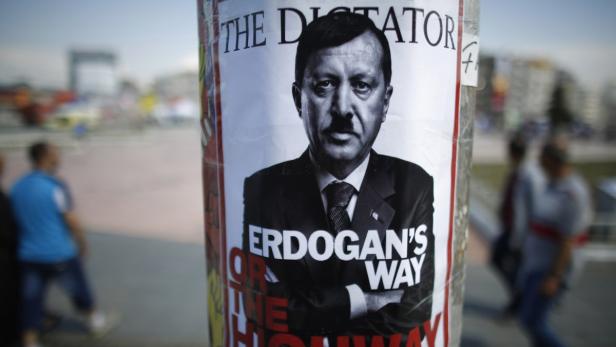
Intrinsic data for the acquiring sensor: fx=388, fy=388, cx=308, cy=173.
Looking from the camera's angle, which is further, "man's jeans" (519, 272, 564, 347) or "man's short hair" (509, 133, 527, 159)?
"man's short hair" (509, 133, 527, 159)

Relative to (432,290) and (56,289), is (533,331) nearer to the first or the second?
(432,290)

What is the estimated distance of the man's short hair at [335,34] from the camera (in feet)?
3.63

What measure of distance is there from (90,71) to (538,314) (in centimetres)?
7680

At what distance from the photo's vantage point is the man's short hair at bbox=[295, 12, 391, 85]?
1.11 m

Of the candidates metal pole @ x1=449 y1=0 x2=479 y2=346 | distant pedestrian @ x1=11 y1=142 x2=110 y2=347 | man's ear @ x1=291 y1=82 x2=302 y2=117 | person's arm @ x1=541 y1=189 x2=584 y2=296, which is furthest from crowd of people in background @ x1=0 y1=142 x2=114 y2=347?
person's arm @ x1=541 y1=189 x2=584 y2=296

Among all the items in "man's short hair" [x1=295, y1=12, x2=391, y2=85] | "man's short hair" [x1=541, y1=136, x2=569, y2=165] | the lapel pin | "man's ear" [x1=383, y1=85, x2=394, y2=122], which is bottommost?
the lapel pin

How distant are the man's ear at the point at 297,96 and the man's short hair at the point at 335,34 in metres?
0.05

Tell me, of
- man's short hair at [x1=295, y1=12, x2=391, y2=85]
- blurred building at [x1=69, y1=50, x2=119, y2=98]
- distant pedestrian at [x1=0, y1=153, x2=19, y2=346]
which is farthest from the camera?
blurred building at [x1=69, y1=50, x2=119, y2=98]

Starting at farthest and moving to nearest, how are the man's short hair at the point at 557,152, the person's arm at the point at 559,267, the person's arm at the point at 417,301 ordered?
1. the man's short hair at the point at 557,152
2. the person's arm at the point at 559,267
3. the person's arm at the point at 417,301

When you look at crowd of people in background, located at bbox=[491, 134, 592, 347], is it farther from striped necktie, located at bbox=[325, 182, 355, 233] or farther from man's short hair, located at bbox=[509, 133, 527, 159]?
striped necktie, located at bbox=[325, 182, 355, 233]

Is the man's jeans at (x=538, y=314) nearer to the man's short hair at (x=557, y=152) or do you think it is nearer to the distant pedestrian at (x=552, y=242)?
the distant pedestrian at (x=552, y=242)

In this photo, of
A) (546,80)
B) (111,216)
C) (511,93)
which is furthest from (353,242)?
(546,80)

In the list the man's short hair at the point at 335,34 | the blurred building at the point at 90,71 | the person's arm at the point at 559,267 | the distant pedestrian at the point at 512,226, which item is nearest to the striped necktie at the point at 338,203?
the man's short hair at the point at 335,34

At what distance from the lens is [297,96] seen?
116 cm
